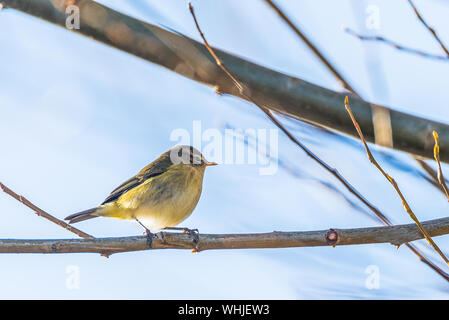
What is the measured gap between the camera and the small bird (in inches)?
184

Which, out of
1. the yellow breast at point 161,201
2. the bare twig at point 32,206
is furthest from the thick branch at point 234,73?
the yellow breast at point 161,201

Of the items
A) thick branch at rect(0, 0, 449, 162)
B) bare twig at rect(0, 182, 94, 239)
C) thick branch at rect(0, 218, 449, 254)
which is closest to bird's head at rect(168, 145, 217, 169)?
thick branch at rect(0, 218, 449, 254)

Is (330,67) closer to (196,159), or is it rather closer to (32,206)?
(32,206)

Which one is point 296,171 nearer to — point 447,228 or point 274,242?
point 274,242

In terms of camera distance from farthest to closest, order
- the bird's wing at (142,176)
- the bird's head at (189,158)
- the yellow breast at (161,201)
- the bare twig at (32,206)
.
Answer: the bird's head at (189,158) < the bird's wing at (142,176) < the yellow breast at (161,201) < the bare twig at (32,206)

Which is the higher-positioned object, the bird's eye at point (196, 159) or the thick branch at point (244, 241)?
the bird's eye at point (196, 159)

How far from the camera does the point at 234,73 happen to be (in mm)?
2652

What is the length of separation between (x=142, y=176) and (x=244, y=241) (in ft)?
8.48

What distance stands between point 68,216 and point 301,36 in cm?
314

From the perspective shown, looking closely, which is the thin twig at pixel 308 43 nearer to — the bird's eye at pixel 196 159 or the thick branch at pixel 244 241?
the thick branch at pixel 244 241

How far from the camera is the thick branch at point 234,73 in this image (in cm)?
255

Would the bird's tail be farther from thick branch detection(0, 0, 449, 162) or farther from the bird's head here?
thick branch detection(0, 0, 449, 162)
